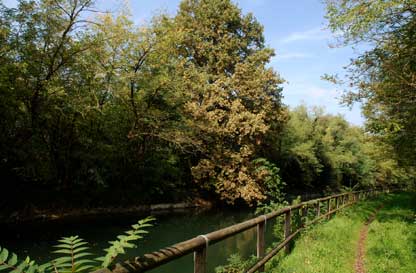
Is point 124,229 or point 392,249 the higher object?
point 392,249

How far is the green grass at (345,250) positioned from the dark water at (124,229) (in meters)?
2.28

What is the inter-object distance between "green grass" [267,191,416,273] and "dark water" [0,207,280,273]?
89.9 inches

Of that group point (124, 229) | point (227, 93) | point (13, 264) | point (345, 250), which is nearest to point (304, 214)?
point (345, 250)

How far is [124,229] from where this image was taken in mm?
15500

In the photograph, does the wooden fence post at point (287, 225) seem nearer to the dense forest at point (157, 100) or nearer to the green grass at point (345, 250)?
the green grass at point (345, 250)

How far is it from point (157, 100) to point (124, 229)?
A: 9.23m

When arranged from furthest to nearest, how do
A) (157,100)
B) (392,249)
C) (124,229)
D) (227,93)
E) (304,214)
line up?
(227,93)
(157,100)
(124,229)
(304,214)
(392,249)

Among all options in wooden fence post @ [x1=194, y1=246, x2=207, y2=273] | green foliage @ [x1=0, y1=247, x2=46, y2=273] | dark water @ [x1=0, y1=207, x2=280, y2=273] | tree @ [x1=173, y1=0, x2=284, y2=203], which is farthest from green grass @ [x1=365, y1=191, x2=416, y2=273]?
tree @ [x1=173, y1=0, x2=284, y2=203]

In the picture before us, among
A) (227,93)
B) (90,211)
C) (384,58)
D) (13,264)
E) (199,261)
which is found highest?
(227,93)

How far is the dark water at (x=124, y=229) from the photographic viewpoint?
10477 mm

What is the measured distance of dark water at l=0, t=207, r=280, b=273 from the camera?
34.4ft

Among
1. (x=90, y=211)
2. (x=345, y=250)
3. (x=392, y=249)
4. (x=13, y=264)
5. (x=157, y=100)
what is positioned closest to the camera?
(x=13, y=264)

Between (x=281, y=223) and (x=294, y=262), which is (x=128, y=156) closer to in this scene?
(x=281, y=223)

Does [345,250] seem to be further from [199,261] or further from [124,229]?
[124,229]
